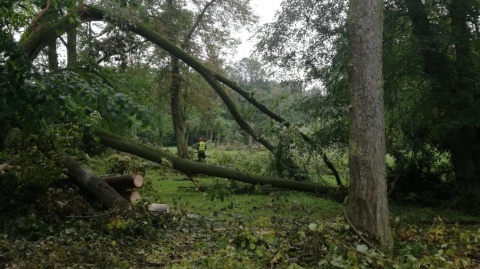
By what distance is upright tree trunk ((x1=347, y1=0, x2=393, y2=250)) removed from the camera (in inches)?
233

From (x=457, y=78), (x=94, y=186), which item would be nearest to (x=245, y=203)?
(x=94, y=186)

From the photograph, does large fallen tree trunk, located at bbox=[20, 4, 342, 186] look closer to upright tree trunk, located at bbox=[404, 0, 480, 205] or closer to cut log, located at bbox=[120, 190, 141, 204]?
upright tree trunk, located at bbox=[404, 0, 480, 205]

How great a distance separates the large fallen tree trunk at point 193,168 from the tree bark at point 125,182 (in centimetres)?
218

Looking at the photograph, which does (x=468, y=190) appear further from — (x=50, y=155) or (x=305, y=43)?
(x=50, y=155)

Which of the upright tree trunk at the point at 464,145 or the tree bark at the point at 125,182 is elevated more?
the upright tree trunk at the point at 464,145

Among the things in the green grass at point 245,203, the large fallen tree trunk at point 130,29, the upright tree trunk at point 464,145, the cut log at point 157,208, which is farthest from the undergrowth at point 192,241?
the large fallen tree trunk at point 130,29

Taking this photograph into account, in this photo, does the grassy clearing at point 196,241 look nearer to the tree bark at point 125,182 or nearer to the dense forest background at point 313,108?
the dense forest background at point 313,108

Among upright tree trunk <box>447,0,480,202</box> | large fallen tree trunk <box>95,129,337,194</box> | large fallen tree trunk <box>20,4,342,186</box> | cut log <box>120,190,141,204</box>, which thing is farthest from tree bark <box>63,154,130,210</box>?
upright tree trunk <box>447,0,480,202</box>

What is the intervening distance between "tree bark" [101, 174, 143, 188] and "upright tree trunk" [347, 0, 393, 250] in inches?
158

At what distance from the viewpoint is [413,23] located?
1025 cm

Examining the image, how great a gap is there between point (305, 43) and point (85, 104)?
7.28m

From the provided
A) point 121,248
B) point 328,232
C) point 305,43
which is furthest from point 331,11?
point 121,248

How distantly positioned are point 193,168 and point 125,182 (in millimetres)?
3135

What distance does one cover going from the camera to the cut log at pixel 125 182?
8383mm
